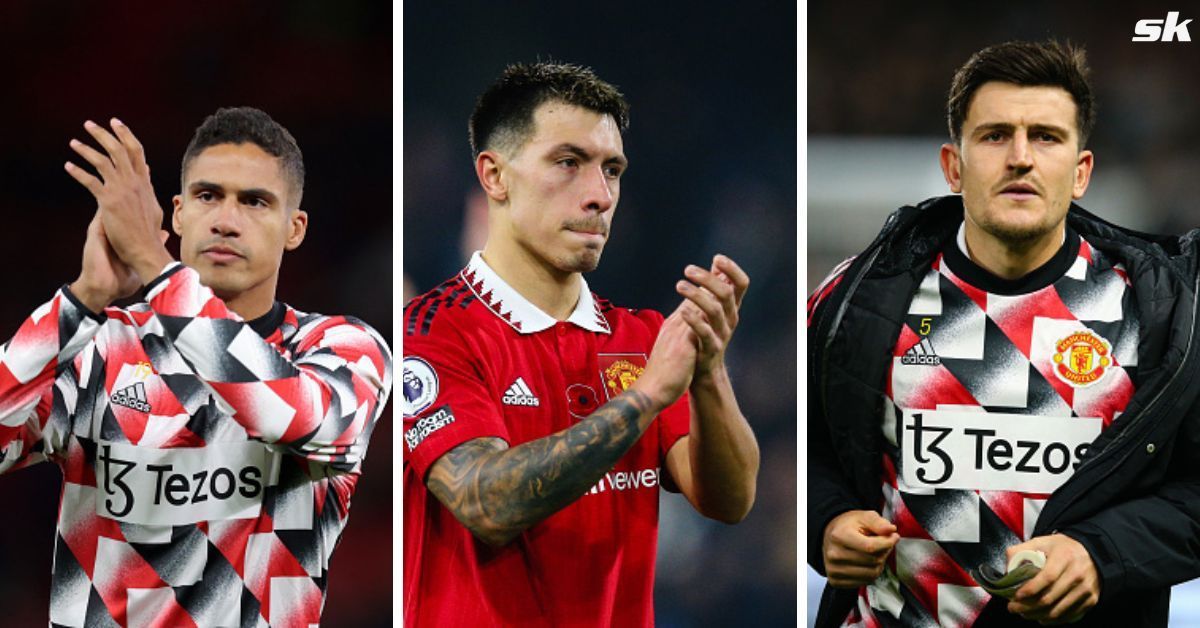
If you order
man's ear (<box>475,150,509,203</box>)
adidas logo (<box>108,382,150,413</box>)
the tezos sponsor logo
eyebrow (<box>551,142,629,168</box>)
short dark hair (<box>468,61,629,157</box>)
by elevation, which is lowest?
adidas logo (<box>108,382,150,413</box>)

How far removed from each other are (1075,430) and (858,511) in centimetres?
45

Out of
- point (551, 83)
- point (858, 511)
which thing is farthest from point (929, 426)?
point (551, 83)

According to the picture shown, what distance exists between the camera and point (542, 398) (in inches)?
102

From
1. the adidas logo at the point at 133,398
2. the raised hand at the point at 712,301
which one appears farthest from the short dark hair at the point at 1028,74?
the adidas logo at the point at 133,398

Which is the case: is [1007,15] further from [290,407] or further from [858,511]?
[290,407]

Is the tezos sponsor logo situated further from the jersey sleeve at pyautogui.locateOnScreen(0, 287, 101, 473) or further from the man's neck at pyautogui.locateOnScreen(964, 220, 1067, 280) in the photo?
the jersey sleeve at pyautogui.locateOnScreen(0, 287, 101, 473)

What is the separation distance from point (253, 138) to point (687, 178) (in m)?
0.94

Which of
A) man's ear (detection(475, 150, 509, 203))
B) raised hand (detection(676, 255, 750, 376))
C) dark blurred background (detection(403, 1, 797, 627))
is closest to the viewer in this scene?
raised hand (detection(676, 255, 750, 376))

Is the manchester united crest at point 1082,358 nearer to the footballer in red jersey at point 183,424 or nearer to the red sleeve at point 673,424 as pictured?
the red sleeve at point 673,424

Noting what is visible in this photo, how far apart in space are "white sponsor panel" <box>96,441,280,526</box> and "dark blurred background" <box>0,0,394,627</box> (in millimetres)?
415

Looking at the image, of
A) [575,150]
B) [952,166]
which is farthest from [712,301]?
[952,166]

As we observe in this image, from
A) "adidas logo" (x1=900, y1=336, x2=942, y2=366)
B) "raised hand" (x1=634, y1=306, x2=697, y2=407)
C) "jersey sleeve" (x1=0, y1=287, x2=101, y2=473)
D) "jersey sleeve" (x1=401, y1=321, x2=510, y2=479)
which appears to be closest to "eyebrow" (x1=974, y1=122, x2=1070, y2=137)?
"adidas logo" (x1=900, y1=336, x2=942, y2=366)

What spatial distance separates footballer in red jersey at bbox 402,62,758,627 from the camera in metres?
2.51

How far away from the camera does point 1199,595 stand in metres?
2.87
